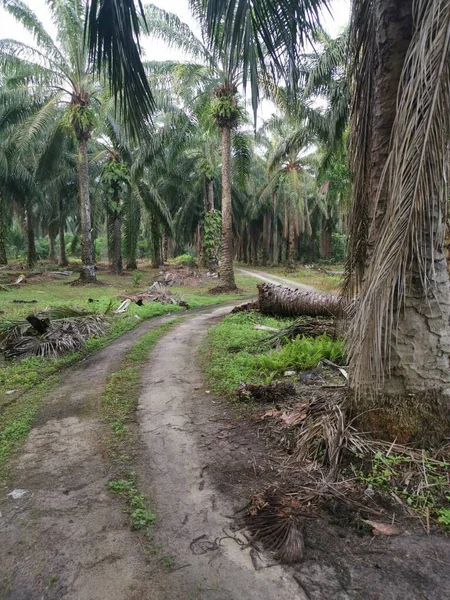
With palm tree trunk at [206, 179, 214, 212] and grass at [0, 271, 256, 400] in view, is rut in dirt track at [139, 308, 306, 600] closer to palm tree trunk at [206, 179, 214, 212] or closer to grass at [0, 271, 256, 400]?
grass at [0, 271, 256, 400]

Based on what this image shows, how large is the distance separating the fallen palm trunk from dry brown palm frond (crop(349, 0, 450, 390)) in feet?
18.6

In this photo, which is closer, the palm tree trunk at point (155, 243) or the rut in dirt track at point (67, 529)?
the rut in dirt track at point (67, 529)

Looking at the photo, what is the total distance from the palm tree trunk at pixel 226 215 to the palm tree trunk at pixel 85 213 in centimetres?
621

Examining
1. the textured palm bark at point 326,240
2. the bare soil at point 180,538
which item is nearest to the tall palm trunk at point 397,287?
the bare soil at point 180,538

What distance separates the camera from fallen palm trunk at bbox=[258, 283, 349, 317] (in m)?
9.00

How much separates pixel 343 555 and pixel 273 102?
55.3ft

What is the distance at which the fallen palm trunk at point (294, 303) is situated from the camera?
9000 mm

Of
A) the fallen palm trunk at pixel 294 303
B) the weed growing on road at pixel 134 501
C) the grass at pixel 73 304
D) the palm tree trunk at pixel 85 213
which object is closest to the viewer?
the weed growing on road at pixel 134 501

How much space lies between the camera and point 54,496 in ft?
9.49

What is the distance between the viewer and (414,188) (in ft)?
8.16

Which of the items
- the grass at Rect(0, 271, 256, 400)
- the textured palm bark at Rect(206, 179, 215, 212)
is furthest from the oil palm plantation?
the textured palm bark at Rect(206, 179, 215, 212)

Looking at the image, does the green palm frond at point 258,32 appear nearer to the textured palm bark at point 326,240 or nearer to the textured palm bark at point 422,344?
the textured palm bark at point 422,344

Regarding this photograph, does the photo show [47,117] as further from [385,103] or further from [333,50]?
[385,103]

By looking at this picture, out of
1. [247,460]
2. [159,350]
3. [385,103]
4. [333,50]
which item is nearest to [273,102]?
[333,50]
